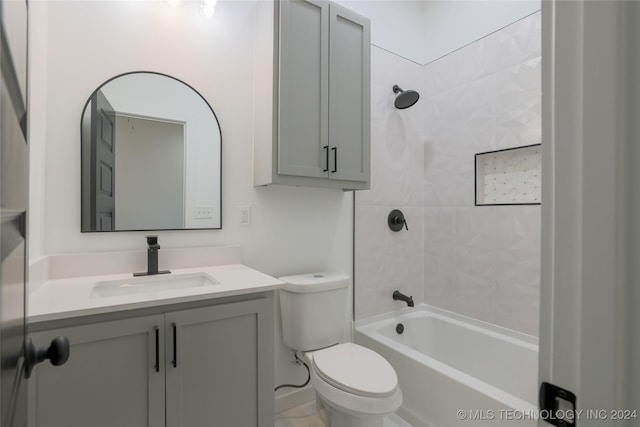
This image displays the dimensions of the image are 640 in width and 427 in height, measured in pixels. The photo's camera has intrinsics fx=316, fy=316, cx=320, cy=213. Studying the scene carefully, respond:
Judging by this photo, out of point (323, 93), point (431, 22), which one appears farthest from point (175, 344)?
point (431, 22)

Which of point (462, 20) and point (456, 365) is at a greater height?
point (462, 20)

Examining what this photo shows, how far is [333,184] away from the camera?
5.79 feet

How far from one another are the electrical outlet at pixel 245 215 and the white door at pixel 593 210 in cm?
150

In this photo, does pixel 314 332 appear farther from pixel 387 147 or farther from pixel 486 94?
pixel 486 94

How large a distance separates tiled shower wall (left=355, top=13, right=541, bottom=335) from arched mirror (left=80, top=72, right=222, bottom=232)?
1.02m

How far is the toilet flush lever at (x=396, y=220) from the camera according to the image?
90.3 inches

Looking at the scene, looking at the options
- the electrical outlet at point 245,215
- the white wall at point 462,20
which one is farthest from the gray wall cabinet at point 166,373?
the white wall at point 462,20

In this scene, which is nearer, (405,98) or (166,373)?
(166,373)

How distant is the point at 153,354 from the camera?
1.05 m

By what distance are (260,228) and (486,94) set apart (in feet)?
5.61

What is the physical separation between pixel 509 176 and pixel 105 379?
7.53ft

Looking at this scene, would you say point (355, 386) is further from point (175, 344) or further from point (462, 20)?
point (462, 20)

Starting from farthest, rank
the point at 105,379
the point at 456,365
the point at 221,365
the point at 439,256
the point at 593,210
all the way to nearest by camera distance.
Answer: the point at 439,256 < the point at 456,365 < the point at 221,365 < the point at 105,379 < the point at 593,210

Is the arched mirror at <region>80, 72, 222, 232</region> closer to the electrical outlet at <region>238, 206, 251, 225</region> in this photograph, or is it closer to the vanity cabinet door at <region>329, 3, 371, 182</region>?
the electrical outlet at <region>238, 206, 251, 225</region>
